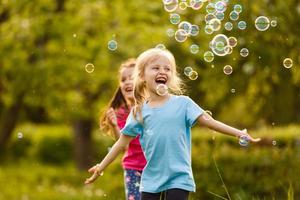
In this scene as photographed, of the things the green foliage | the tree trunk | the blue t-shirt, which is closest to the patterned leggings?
the blue t-shirt

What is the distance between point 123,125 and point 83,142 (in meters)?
10.7

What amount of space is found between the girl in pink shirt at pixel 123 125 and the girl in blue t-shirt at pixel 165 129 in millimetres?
889

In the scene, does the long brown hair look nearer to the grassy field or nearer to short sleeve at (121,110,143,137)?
Result: the grassy field

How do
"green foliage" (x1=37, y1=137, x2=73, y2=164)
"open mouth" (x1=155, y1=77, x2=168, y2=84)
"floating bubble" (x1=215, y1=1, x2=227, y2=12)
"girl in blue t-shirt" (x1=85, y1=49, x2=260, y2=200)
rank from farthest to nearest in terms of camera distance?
"green foliage" (x1=37, y1=137, x2=73, y2=164), "floating bubble" (x1=215, y1=1, x2=227, y2=12), "open mouth" (x1=155, y1=77, x2=168, y2=84), "girl in blue t-shirt" (x1=85, y1=49, x2=260, y2=200)

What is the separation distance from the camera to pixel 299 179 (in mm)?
9141

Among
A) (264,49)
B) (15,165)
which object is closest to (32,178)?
(15,165)

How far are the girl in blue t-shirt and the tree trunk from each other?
12.0m

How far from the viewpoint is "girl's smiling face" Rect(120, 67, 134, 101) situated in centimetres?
617

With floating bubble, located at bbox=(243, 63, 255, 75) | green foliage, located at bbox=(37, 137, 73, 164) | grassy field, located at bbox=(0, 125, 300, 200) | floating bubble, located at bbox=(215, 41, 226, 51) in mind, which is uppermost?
floating bubble, located at bbox=(215, 41, 226, 51)

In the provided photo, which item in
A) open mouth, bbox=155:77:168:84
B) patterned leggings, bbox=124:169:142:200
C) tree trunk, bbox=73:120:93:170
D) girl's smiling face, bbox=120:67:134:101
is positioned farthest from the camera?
tree trunk, bbox=73:120:93:170

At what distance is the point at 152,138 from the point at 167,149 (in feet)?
0.40

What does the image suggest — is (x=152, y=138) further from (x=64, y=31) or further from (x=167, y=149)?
(x=64, y=31)

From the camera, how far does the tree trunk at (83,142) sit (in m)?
16.8

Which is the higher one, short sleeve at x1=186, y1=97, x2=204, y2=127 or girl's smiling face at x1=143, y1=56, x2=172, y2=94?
girl's smiling face at x1=143, y1=56, x2=172, y2=94
